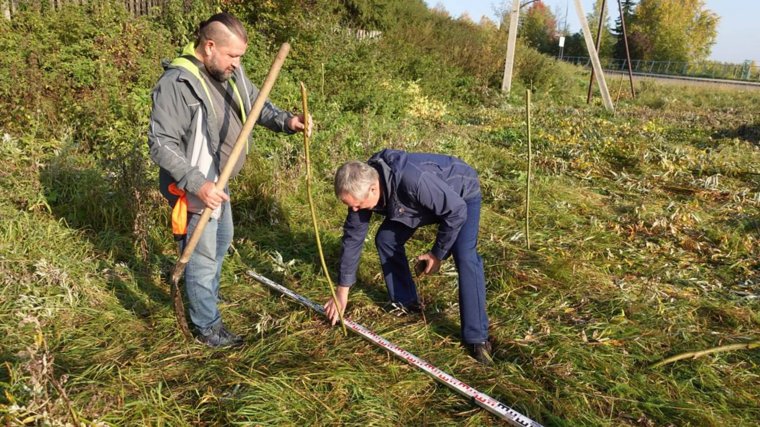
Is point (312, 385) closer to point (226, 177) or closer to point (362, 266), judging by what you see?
point (226, 177)

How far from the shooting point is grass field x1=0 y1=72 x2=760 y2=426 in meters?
2.48

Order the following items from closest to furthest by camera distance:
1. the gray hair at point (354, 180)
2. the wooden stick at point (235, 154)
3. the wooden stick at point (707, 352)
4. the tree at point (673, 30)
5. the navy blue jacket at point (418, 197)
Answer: the wooden stick at point (235, 154) → the gray hair at point (354, 180) → the navy blue jacket at point (418, 197) → the wooden stick at point (707, 352) → the tree at point (673, 30)

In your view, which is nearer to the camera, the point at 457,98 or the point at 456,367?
the point at 456,367

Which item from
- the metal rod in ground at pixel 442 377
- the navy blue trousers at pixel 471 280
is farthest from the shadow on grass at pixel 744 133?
the metal rod in ground at pixel 442 377

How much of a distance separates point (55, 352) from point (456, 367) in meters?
2.35

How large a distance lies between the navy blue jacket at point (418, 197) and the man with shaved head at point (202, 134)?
2.26 feet

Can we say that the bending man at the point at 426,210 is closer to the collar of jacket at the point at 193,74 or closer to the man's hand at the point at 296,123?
the man's hand at the point at 296,123

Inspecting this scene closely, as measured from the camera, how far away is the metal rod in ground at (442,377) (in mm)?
2412

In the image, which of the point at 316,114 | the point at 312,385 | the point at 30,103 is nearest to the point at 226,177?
the point at 312,385

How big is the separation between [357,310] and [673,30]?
5453 centimetres

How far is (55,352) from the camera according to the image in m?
2.83

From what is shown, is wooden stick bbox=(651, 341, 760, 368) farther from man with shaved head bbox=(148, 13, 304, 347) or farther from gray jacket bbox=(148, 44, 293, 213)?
gray jacket bbox=(148, 44, 293, 213)

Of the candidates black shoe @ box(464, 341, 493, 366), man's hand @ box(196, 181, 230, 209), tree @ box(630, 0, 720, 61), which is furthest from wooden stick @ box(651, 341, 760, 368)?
tree @ box(630, 0, 720, 61)

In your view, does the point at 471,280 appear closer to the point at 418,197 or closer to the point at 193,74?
the point at 418,197
